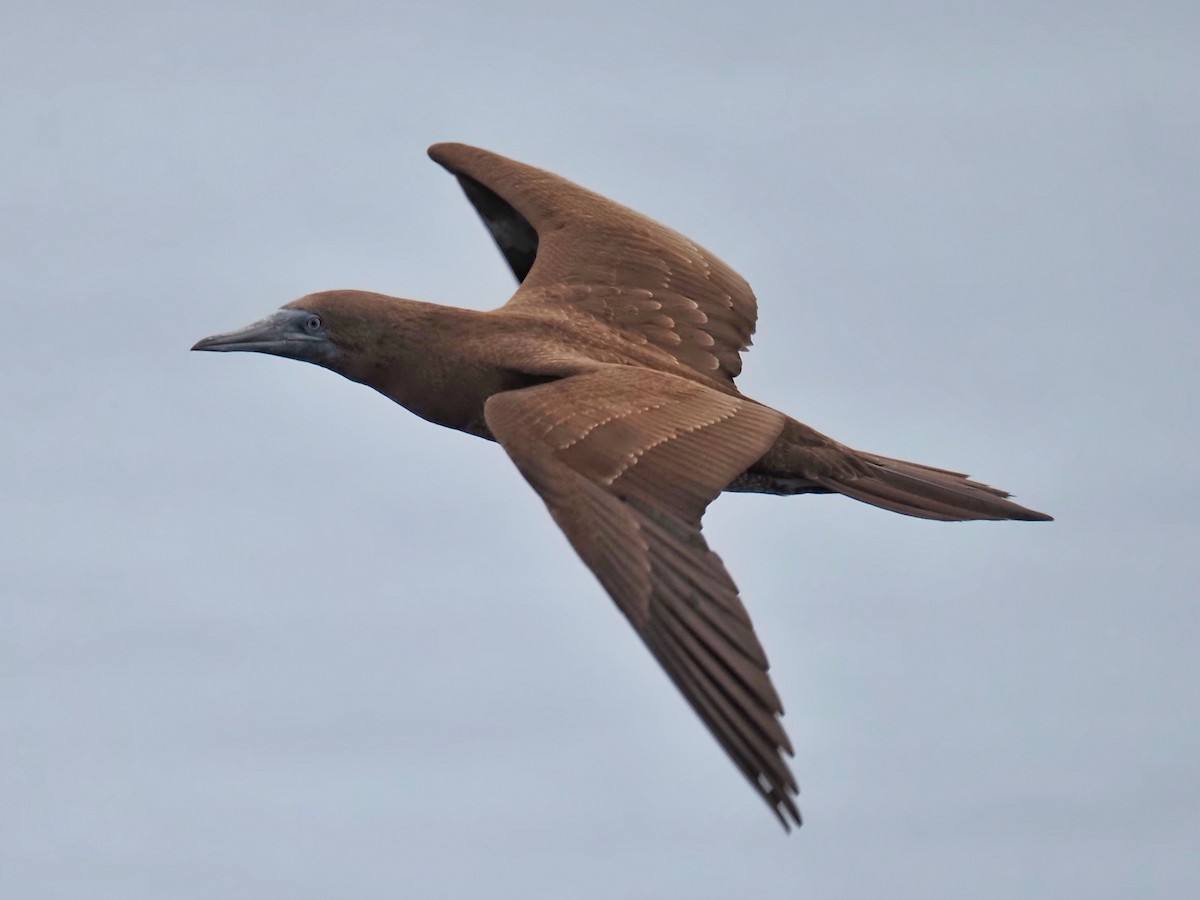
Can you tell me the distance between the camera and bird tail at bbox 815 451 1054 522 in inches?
568

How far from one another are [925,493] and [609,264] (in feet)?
9.72

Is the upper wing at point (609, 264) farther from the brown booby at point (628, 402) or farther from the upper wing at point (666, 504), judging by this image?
the upper wing at point (666, 504)

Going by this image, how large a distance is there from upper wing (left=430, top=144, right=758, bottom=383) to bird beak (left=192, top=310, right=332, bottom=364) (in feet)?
4.66

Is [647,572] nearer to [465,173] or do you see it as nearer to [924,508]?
[924,508]

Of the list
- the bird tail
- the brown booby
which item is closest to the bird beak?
the brown booby

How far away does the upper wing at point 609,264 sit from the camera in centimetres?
1554

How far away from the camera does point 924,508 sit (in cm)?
1455

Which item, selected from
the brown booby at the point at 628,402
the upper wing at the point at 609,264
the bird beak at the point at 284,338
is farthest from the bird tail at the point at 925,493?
the bird beak at the point at 284,338

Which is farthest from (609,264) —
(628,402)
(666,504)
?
(666,504)

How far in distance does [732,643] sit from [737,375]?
187 inches

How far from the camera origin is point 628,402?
42.8ft

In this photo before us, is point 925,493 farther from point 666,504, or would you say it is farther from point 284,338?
point 284,338

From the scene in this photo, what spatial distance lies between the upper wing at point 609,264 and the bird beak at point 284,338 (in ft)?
4.66

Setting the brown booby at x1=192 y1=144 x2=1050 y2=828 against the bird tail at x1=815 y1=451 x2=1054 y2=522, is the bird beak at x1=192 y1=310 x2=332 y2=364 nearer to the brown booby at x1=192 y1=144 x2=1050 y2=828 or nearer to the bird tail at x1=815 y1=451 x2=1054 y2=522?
the brown booby at x1=192 y1=144 x2=1050 y2=828
